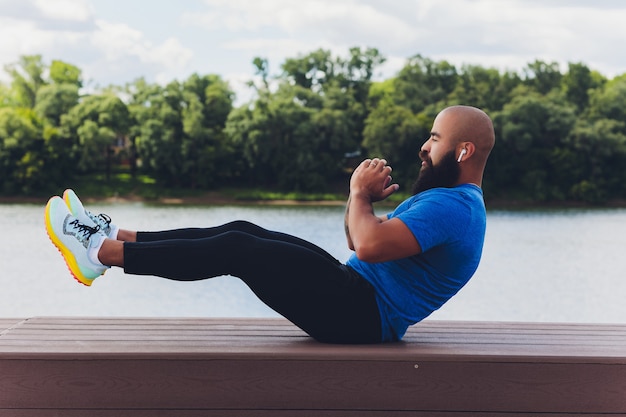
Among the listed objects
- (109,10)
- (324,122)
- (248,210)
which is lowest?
(248,210)

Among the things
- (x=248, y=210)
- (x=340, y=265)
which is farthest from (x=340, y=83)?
(x=340, y=265)

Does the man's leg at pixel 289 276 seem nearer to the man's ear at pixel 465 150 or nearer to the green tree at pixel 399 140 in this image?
the man's ear at pixel 465 150

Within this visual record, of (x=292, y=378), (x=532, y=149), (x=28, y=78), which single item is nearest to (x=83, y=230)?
(x=292, y=378)

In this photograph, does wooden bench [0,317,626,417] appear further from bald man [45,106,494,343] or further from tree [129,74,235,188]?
tree [129,74,235,188]

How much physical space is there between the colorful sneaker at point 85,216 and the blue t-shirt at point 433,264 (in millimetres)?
969

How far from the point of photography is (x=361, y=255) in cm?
288

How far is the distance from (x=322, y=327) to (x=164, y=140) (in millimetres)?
42357

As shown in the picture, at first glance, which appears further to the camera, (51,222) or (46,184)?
(46,184)

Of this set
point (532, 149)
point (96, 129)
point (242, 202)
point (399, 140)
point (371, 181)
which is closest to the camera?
point (371, 181)

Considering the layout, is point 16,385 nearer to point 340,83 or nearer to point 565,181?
point 565,181

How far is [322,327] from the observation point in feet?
9.99

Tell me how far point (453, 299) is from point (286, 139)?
1157 inches

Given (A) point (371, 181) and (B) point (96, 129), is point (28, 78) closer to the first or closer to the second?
(B) point (96, 129)

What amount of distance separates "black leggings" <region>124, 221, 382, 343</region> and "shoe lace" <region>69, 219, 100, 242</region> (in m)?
0.19
